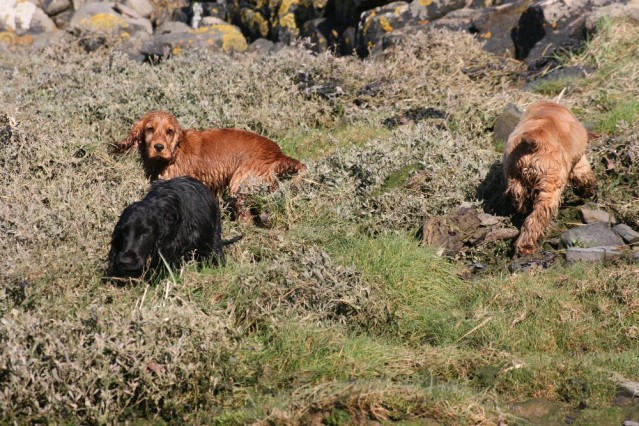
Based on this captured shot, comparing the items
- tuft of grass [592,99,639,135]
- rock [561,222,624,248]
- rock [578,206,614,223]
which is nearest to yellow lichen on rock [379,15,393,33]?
tuft of grass [592,99,639,135]

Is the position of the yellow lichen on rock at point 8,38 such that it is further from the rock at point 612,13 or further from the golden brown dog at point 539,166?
the golden brown dog at point 539,166

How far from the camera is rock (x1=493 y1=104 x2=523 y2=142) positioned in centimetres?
1012

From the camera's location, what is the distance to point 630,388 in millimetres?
5559

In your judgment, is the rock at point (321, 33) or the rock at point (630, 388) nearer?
the rock at point (630, 388)

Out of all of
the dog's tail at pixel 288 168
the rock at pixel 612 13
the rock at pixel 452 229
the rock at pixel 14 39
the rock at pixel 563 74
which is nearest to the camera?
the rock at pixel 452 229

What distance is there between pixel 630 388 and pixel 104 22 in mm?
14817

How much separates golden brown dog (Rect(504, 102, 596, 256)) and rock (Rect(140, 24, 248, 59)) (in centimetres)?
757

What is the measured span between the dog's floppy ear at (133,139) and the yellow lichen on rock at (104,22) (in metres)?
8.87

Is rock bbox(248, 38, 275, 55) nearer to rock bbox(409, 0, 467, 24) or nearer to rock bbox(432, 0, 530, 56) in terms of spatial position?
rock bbox(409, 0, 467, 24)

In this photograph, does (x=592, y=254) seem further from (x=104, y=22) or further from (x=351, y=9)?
(x=104, y=22)

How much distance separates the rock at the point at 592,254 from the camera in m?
7.57

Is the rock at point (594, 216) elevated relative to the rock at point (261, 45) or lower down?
lower down

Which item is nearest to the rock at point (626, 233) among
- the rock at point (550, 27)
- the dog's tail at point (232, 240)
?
the dog's tail at point (232, 240)

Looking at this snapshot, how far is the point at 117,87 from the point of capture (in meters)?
11.1
